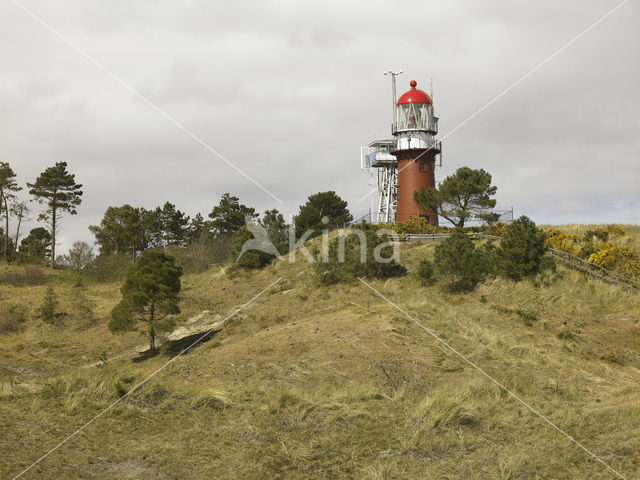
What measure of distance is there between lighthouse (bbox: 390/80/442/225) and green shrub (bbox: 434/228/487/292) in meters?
17.8

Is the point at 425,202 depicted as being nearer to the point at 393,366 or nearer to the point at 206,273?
the point at 206,273

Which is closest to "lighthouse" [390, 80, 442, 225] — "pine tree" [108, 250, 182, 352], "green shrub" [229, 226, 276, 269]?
"green shrub" [229, 226, 276, 269]

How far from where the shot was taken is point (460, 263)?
29.7 m

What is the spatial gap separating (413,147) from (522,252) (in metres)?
21.8

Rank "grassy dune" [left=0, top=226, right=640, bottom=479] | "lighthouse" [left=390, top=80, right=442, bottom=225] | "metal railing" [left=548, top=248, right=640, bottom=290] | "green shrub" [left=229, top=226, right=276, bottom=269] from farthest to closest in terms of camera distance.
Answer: "lighthouse" [left=390, top=80, right=442, bottom=225]
"green shrub" [left=229, top=226, right=276, bottom=269]
"metal railing" [left=548, top=248, right=640, bottom=290]
"grassy dune" [left=0, top=226, right=640, bottom=479]

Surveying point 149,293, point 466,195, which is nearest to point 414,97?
point 466,195

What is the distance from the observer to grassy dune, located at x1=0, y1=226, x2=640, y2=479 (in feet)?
35.7

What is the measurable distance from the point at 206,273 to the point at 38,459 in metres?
38.8

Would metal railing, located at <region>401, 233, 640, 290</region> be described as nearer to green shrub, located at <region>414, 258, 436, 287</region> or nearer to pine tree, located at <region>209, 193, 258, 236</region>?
green shrub, located at <region>414, 258, 436, 287</region>

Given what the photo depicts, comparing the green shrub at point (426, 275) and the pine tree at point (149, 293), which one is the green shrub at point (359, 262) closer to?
the green shrub at point (426, 275)

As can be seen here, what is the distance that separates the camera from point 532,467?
35.3 feet

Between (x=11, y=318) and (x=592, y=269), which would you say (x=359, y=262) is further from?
(x=11, y=318)

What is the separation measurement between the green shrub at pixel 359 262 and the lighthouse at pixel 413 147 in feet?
49.9

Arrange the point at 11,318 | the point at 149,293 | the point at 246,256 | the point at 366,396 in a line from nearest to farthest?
the point at 366,396 → the point at 149,293 → the point at 11,318 → the point at 246,256
